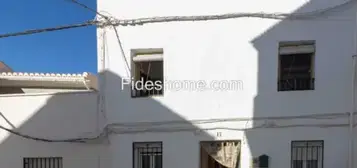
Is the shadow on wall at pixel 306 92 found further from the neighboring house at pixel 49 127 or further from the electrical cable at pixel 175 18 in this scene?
the neighboring house at pixel 49 127

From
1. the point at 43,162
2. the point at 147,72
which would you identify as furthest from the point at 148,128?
the point at 43,162

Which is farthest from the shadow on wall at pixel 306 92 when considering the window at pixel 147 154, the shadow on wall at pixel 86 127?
the window at pixel 147 154

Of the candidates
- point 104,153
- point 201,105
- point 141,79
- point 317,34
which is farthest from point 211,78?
point 104,153

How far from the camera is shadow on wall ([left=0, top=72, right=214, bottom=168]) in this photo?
8.80 meters

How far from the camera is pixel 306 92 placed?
8.30 meters

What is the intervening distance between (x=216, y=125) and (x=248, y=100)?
0.91 m

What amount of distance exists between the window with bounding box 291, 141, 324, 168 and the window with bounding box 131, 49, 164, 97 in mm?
3289

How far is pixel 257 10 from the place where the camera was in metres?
8.59

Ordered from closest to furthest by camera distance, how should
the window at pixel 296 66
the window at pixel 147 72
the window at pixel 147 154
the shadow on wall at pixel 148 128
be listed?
the window at pixel 296 66 < the shadow on wall at pixel 148 128 < the window at pixel 147 154 < the window at pixel 147 72

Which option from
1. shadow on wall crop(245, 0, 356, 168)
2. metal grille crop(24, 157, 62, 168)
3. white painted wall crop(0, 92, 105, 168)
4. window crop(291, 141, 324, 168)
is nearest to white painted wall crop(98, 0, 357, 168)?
shadow on wall crop(245, 0, 356, 168)

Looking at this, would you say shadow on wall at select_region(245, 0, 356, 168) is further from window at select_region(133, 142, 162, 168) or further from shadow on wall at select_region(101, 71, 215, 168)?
window at select_region(133, 142, 162, 168)

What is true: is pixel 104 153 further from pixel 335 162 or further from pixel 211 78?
pixel 335 162

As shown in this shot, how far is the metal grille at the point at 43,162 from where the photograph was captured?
9.43m

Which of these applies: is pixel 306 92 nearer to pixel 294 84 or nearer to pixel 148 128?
pixel 294 84
